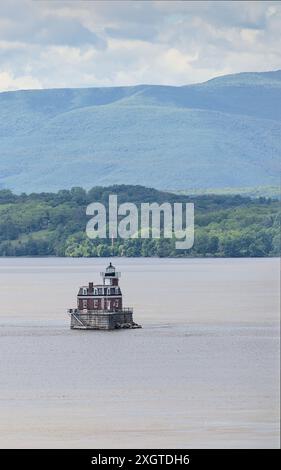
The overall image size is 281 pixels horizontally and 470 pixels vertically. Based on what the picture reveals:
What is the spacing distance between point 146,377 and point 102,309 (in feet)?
33.8

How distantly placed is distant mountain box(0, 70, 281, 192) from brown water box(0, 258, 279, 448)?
5157cm

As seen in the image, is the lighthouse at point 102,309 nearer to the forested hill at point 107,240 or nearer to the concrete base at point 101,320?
the concrete base at point 101,320

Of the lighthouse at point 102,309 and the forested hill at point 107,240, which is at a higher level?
the forested hill at point 107,240

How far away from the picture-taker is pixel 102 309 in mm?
Answer: 32562

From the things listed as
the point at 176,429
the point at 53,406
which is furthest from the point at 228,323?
the point at 176,429

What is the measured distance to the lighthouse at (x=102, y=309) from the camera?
32.1 meters

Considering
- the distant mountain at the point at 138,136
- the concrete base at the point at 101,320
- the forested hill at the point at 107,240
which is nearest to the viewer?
the concrete base at the point at 101,320

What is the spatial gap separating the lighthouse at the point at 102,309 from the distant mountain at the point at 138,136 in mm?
54348

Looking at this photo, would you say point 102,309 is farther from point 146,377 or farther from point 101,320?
point 146,377

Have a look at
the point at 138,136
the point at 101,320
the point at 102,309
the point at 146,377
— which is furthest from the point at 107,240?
the point at 146,377

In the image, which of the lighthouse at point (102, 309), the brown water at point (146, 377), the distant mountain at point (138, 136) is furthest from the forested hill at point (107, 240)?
the lighthouse at point (102, 309)

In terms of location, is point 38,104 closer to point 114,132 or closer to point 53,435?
point 114,132

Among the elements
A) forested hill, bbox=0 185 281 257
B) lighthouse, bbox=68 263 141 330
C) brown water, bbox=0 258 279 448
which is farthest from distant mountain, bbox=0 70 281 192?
lighthouse, bbox=68 263 141 330

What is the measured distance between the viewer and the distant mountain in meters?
111
